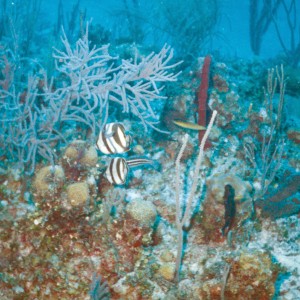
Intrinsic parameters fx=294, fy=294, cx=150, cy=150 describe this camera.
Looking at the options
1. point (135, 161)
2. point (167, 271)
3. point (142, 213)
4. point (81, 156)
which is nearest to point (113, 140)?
point (135, 161)

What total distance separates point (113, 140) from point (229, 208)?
1.49m

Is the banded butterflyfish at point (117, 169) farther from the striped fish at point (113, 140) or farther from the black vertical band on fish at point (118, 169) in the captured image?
the striped fish at point (113, 140)

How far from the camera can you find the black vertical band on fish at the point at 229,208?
10.8 ft

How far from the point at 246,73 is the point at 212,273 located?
21.6 feet

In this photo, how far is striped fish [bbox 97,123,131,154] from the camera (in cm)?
308

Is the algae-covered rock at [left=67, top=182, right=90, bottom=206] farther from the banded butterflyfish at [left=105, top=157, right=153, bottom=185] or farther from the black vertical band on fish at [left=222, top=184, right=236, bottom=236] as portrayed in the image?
the black vertical band on fish at [left=222, top=184, right=236, bottom=236]

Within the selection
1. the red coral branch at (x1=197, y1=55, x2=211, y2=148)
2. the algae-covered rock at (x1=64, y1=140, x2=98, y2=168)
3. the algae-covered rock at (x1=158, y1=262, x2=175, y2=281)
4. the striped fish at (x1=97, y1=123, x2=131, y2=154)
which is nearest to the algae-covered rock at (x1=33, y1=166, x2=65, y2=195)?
the algae-covered rock at (x1=64, y1=140, x2=98, y2=168)

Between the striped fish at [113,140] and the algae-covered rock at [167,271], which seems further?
the striped fish at [113,140]

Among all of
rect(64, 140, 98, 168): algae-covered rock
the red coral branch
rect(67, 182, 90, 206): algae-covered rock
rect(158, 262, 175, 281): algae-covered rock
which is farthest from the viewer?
the red coral branch

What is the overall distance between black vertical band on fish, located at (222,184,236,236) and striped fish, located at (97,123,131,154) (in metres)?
1.23

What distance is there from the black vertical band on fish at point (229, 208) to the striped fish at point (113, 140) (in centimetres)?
123

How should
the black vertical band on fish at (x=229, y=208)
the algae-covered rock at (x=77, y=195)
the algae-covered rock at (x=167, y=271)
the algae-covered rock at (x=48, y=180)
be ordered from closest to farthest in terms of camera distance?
the algae-covered rock at (x=167, y=271)
the algae-covered rock at (x=77, y=195)
the algae-covered rock at (x=48, y=180)
the black vertical band on fish at (x=229, y=208)

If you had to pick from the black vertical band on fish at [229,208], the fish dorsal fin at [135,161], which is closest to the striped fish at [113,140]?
the fish dorsal fin at [135,161]

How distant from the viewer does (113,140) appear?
3.07 m
